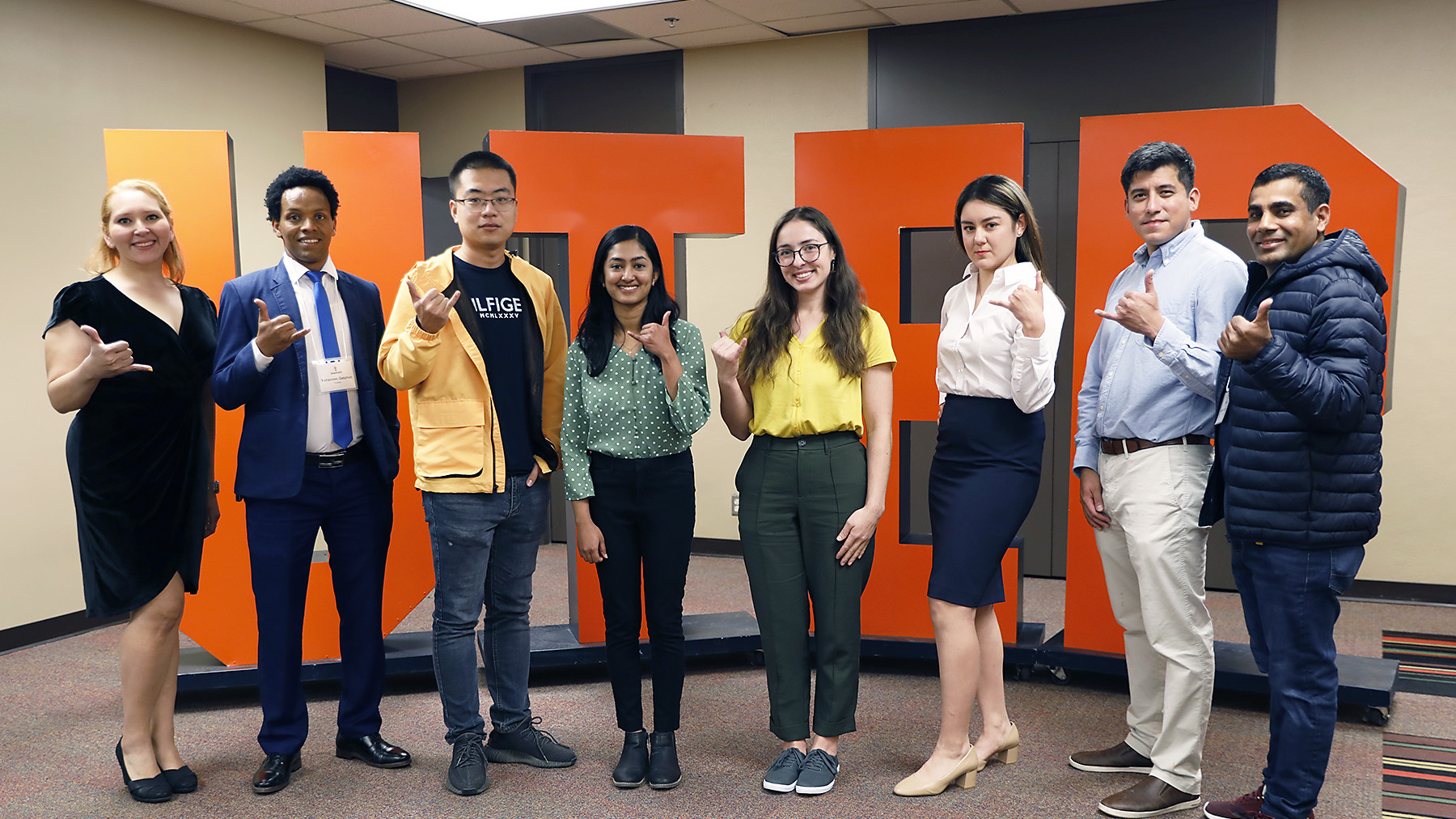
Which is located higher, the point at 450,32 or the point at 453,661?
the point at 450,32

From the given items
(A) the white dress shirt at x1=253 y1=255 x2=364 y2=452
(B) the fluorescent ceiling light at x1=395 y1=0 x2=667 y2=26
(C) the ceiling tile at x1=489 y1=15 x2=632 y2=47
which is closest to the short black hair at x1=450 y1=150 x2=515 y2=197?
(A) the white dress shirt at x1=253 y1=255 x2=364 y2=452

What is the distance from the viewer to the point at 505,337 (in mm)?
2803

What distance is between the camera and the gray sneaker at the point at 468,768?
2.79 meters

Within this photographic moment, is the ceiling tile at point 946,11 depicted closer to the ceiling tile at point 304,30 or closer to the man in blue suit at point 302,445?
the ceiling tile at point 304,30

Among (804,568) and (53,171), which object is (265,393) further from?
(53,171)

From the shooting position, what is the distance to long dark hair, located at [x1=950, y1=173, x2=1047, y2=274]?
2645mm

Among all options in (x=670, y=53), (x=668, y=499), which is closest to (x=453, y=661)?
(x=668, y=499)

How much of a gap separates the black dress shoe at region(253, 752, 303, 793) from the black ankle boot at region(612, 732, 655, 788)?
3.13 ft

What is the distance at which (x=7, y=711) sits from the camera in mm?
3574

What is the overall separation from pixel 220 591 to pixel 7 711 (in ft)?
2.90

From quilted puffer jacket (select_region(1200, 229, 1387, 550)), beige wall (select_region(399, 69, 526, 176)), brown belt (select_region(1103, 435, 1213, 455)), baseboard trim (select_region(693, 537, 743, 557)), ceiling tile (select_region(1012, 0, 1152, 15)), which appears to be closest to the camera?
quilted puffer jacket (select_region(1200, 229, 1387, 550))

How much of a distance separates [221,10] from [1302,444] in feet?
17.1

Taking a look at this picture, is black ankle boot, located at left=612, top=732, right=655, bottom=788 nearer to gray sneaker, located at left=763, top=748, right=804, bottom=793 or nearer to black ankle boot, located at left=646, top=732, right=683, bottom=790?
black ankle boot, located at left=646, top=732, right=683, bottom=790

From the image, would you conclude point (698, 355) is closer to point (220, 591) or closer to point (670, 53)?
point (220, 591)
